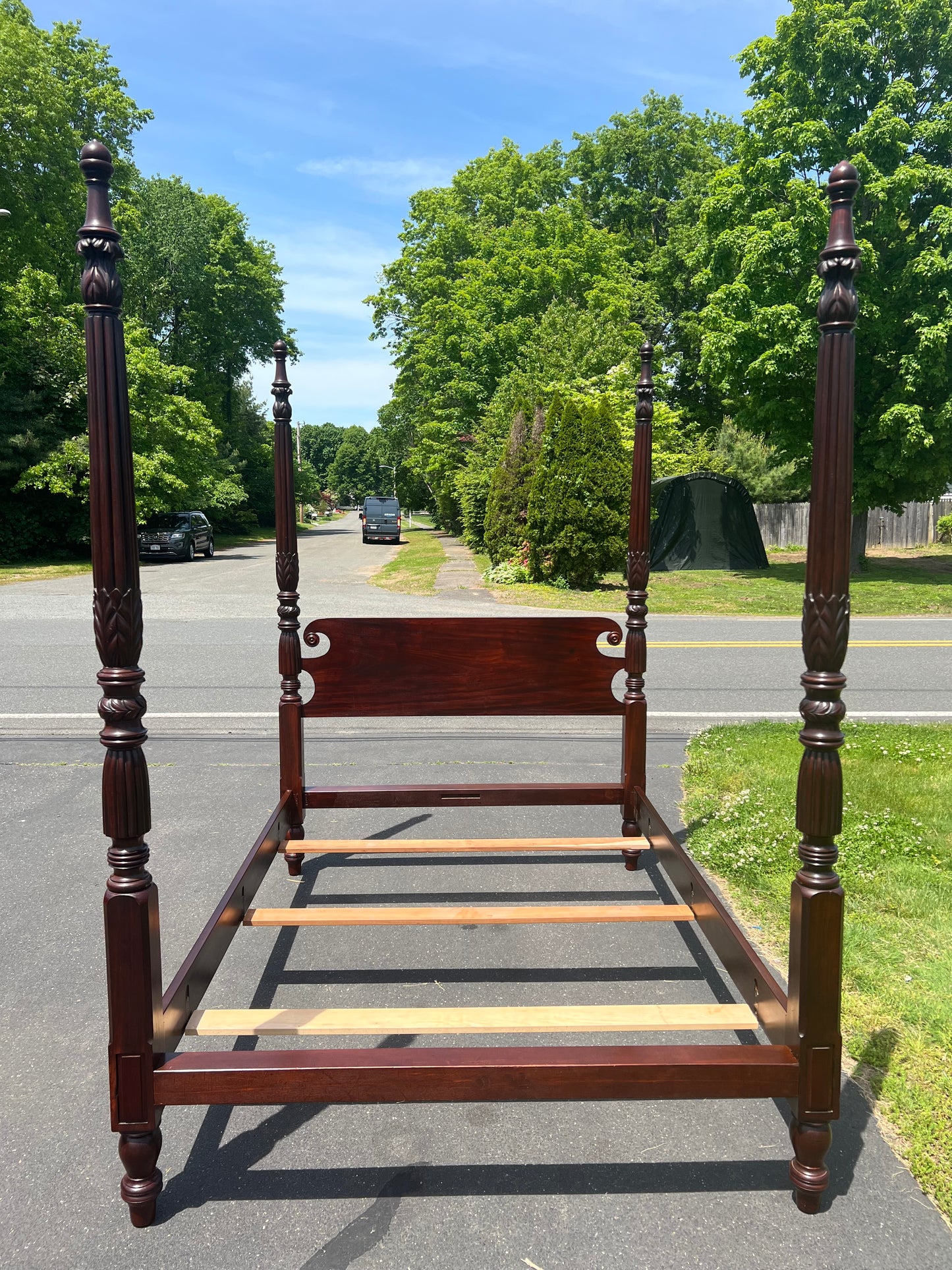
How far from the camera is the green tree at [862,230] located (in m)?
19.2

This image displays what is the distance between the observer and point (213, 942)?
2.82 m

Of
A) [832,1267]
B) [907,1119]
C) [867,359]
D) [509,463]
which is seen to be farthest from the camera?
[509,463]

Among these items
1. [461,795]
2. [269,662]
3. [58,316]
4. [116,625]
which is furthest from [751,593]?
[58,316]

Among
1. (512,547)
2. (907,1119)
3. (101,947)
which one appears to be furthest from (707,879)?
(512,547)

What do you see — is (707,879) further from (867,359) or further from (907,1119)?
(867,359)

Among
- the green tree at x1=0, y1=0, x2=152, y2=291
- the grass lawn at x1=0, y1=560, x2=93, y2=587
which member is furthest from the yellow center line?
the green tree at x1=0, y1=0, x2=152, y2=291

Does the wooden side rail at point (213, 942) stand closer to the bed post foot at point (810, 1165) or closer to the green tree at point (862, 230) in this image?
the bed post foot at point (810, 1165)

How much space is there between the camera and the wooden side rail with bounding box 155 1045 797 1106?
2221 millimetres

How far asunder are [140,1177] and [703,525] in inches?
916

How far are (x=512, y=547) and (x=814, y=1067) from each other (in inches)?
766

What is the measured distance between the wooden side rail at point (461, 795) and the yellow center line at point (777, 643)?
22.2 feet

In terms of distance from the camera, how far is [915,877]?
13.3 ft

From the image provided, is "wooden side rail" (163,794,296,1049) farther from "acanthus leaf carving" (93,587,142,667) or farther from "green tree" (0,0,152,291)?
"green tree" (0,0,152,291)

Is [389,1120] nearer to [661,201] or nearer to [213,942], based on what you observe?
[213,942]
